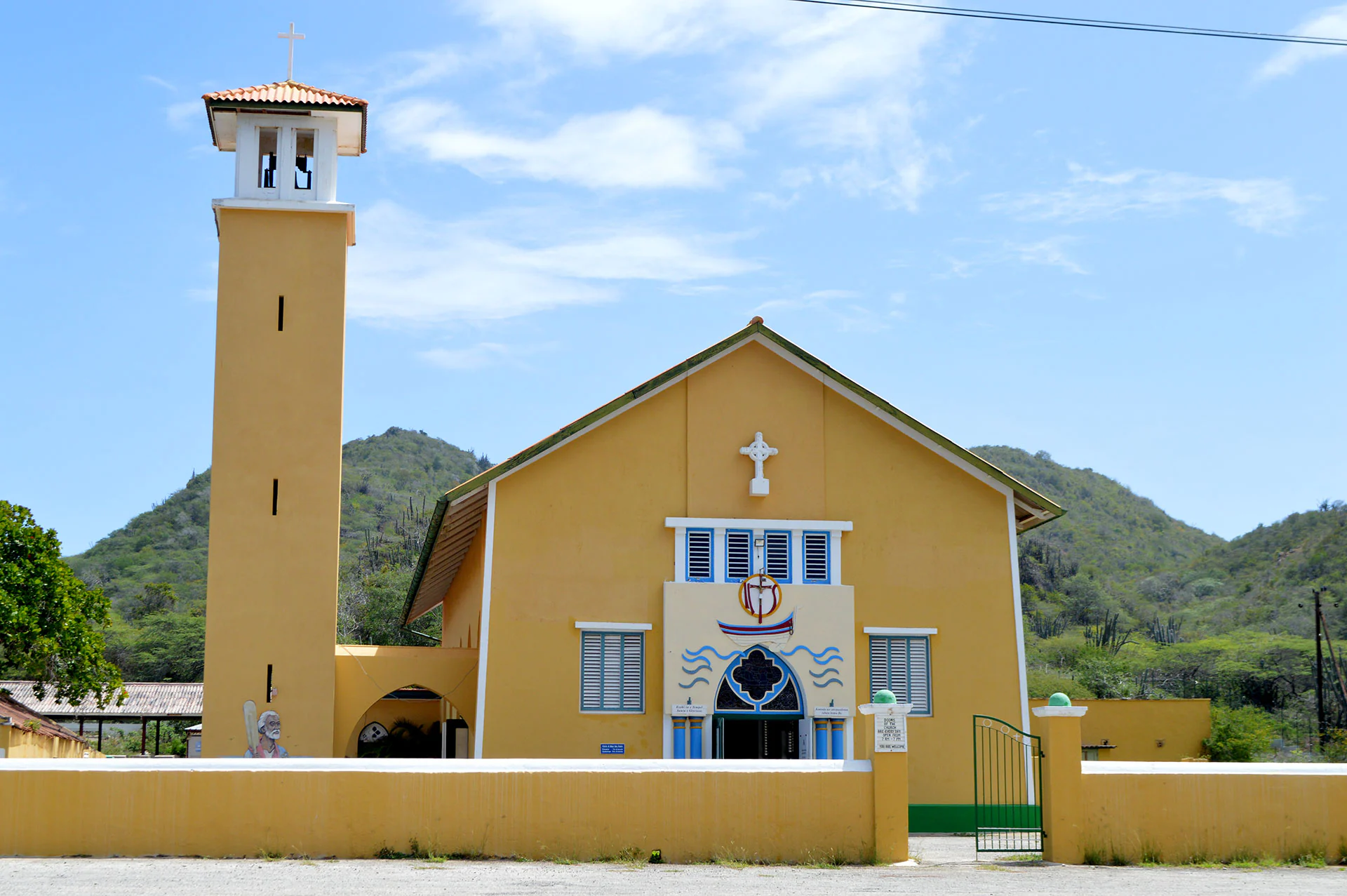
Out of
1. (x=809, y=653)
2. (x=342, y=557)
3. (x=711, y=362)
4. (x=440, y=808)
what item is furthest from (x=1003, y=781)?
(x=342, y=557)

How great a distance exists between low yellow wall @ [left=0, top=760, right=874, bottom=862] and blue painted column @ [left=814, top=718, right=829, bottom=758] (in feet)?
18.8

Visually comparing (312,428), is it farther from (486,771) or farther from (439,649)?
(486,771)

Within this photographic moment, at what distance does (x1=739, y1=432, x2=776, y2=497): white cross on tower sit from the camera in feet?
71.3

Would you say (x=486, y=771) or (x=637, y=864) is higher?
(x=486, y=771)

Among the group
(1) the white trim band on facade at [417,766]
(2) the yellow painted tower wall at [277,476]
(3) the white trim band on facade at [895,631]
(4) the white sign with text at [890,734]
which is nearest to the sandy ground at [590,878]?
(1) the white trim band on facade at [417,766]

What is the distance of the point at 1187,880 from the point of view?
14117mm

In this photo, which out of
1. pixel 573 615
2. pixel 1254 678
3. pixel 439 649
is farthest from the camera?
pixel 1254 678

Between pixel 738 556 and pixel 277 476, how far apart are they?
7635 mm

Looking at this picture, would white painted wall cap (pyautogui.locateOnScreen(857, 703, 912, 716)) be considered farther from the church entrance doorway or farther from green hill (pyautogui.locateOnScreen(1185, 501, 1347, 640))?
green hill (pyautogui.locateOnScreen(1185, 501, 1347, 640))

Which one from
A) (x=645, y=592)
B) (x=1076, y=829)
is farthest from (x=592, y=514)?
(x=1076, y=829)

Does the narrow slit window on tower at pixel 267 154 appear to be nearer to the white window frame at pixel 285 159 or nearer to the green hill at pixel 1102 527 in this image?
the white window frame at pixel 285 159

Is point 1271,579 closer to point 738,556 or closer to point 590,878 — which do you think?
point 738,556

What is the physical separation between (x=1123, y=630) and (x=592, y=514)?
55368mm

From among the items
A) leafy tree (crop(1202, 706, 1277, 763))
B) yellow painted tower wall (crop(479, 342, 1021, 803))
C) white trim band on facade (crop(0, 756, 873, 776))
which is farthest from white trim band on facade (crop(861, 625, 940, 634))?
leafy tree (crop(1202, 706, 1277, 763))
